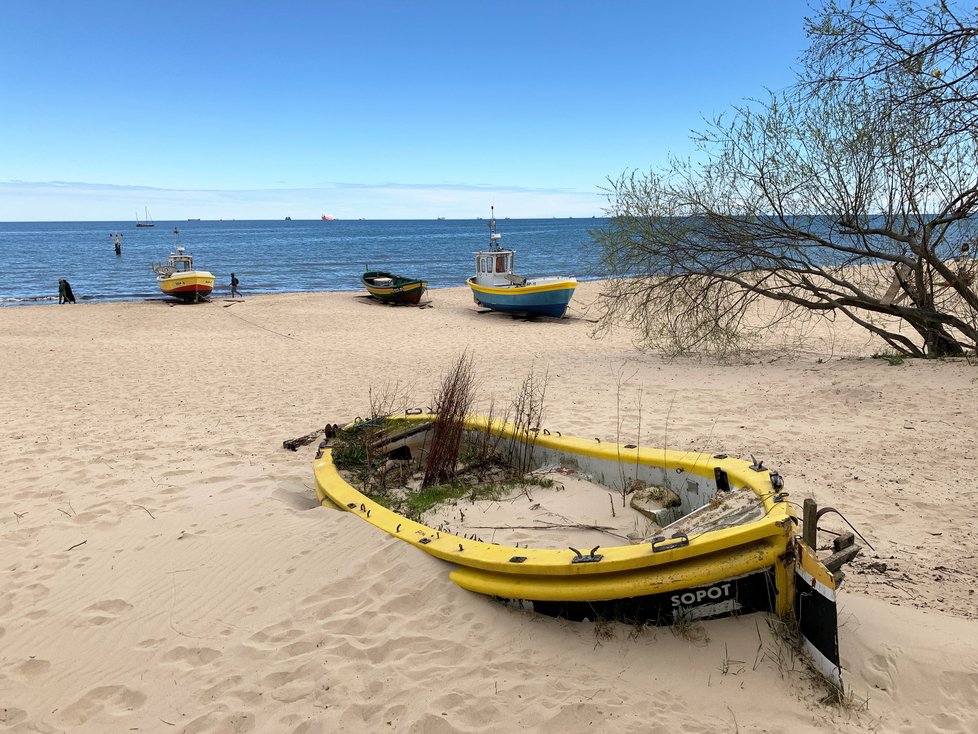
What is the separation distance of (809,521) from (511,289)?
57.7ft

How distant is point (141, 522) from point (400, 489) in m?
2.07

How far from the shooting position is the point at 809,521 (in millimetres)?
3475

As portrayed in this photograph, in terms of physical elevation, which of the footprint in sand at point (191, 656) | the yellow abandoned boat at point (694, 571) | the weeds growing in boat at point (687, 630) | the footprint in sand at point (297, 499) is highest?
the yellow abandoned boat at point (694, 571)

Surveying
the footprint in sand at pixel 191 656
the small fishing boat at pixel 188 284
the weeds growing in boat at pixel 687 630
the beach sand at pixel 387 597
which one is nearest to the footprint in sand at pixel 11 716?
the beach sand at pixel 387 597

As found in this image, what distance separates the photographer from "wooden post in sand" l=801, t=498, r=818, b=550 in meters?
3.46

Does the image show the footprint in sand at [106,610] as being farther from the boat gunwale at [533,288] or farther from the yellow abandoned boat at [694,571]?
the boat gunwale at [533,288]

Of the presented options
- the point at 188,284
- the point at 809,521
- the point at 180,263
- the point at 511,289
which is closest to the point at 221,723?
the point at 809,521

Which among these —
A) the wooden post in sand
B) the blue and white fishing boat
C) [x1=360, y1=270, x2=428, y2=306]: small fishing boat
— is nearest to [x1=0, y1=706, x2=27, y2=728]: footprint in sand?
the wooden post in sand

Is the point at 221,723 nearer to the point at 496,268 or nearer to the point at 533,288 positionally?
the point at 533,288

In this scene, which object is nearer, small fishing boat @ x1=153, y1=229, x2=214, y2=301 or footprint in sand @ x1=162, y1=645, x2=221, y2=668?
footprint in sand @ x1=162, y1=645, x2=221, y2=668

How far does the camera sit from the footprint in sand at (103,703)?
3.13m

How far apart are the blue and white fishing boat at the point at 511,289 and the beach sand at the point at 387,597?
1107 centimetres

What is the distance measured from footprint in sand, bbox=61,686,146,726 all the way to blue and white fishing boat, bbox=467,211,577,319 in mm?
17414

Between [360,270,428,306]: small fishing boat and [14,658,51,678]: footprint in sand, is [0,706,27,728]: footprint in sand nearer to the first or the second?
[14,658,51,678]: footprint in sand
